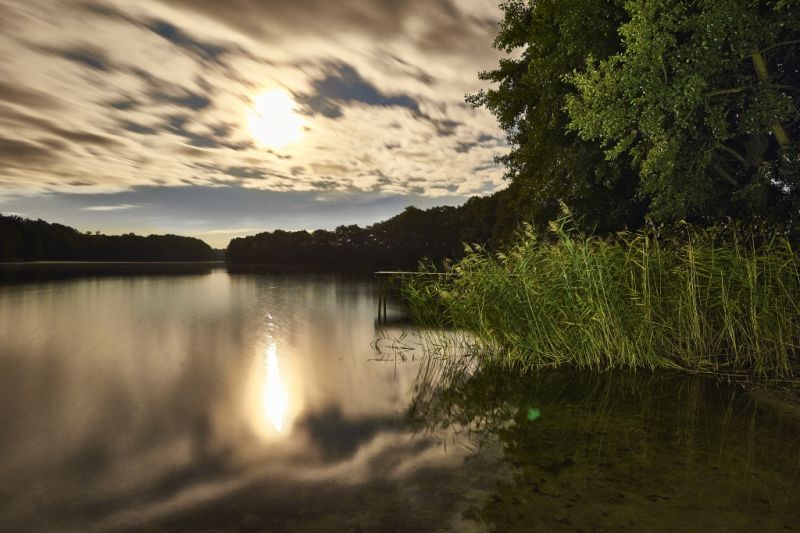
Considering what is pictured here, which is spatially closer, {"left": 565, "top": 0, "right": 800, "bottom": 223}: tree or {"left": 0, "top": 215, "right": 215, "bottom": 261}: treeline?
{"left": 565, "top": 0, "right": 800, "bottom": 223}: tree

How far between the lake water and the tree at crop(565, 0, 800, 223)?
5746 millimetres

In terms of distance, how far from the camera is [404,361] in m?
10.5

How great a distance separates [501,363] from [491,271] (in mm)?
1986

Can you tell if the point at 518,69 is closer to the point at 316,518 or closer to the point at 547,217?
the point at 547,217

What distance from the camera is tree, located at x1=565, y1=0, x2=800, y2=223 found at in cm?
983

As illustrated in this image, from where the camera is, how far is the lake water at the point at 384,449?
373 centimetres

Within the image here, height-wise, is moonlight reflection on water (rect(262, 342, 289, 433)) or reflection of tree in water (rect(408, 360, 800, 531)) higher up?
reflection of tree in water (rect(408, 360, 800, 531))

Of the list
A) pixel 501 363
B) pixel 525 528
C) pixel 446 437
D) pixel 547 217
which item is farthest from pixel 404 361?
pixel 547 217

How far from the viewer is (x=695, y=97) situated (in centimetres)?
963

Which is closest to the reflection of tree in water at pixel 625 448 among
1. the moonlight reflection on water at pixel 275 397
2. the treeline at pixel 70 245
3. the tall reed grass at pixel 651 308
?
the tall reed grass at pixel 651 308

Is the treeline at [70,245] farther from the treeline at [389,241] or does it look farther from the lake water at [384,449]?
the lake water at [384,449]

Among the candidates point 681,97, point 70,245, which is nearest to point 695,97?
point 681,97

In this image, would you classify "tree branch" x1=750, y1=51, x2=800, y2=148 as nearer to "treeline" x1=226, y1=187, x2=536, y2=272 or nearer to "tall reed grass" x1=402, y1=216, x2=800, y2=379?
"tall reed grass" x1=402, y1=216, x2=800, y2=379

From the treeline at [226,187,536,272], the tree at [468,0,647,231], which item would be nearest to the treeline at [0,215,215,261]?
the treeline at [226,187,536,272]
